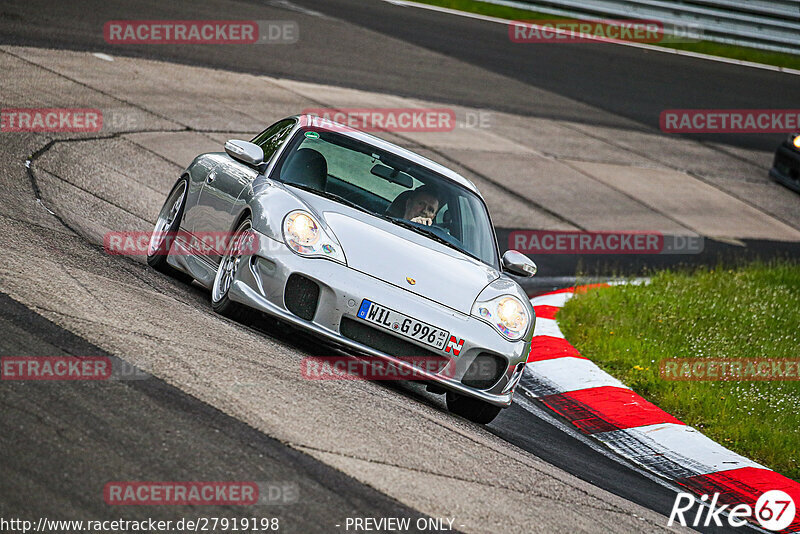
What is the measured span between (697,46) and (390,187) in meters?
19.8

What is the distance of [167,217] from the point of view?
25.3 ft

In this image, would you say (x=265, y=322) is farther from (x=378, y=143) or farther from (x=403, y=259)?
(x=378, y=143)

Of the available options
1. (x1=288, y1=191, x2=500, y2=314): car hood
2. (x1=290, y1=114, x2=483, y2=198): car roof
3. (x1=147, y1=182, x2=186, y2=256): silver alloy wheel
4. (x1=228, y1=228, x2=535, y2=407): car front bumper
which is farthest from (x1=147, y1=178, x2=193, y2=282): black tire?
(x1=228, y1=228, x2=535, y2=407): car front bumper

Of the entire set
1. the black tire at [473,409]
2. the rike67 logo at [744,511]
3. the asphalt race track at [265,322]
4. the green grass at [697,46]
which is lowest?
the rike67 logo at [744,511]

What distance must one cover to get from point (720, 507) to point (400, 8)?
18.5 meters

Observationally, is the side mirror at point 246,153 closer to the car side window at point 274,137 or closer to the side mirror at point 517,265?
the car side window at point 274,137

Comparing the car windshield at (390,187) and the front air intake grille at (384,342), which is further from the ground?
the car windshield at (390,187)

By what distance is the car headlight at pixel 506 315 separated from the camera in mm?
6121

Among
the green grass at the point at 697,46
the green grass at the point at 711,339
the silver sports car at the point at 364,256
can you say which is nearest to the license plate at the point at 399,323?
the silver sports car at the point at 364,256

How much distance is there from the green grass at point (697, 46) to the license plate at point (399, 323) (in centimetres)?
1931

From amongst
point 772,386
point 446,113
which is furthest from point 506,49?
point 772,386

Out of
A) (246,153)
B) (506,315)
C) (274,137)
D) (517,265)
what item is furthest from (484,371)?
(274,137)

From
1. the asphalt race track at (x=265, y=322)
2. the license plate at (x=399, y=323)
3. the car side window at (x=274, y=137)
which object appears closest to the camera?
the asphalt race track at (x=265, y=322)

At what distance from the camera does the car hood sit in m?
5.95
